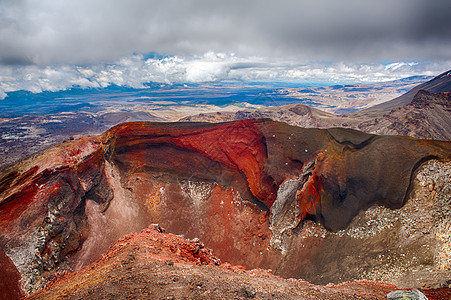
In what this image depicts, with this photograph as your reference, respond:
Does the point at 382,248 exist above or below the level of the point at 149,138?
below

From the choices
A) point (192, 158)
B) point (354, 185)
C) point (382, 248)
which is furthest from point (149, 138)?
point (382, 248)

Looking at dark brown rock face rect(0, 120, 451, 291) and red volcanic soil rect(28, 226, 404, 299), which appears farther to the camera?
dark brown rock face rect(0, 120, 451, 291)

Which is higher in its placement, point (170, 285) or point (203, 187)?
point (170, 285)

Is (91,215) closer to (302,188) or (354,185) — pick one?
(302,188)

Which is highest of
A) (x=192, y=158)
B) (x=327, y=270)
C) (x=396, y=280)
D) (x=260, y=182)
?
(x=192, y=158)

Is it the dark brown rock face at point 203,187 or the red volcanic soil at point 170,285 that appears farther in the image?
the dark brown rock face at point 203,187

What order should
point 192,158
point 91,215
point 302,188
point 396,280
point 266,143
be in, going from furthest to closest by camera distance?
point 192,158 → point 266,143 → point 91,215 → point 302,188 → point 396,280

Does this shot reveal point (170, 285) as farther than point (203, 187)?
No

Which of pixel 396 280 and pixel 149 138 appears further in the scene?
pixel 149 138
